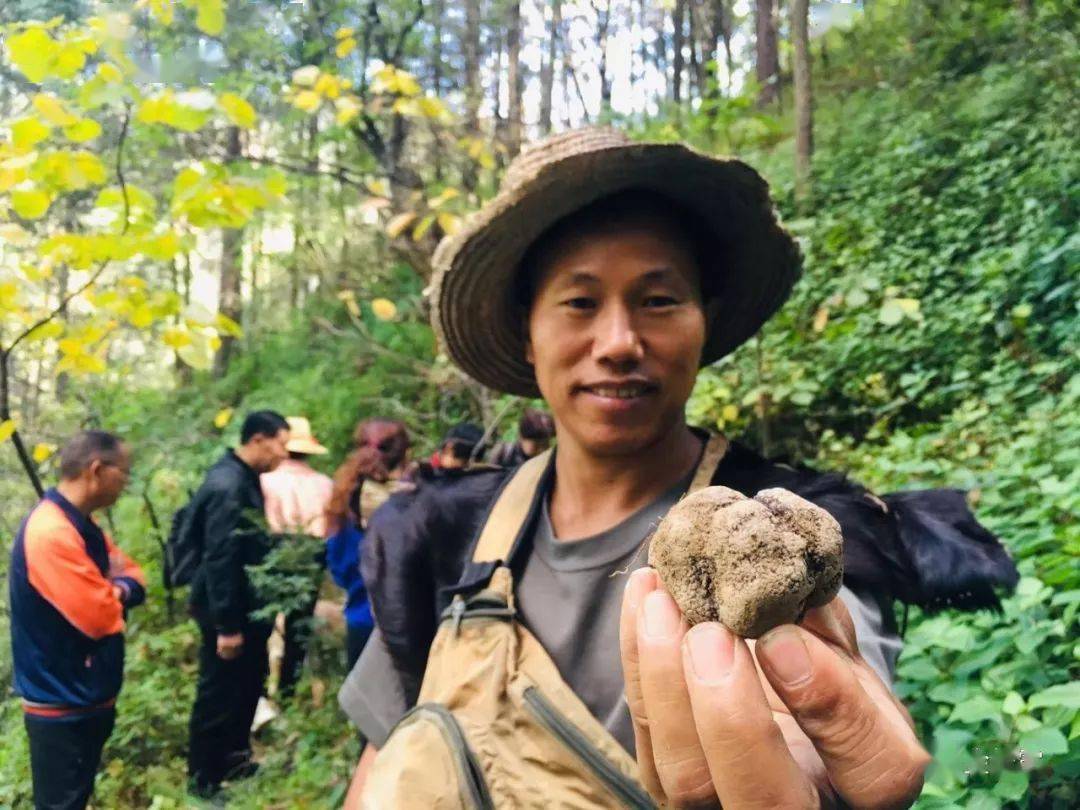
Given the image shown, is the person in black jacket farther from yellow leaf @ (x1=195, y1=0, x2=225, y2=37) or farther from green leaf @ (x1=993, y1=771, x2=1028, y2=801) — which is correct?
green leaf @ (x1=993, y1=771, x2=1028, y2=801)

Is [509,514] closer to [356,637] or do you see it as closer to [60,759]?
[356,637]

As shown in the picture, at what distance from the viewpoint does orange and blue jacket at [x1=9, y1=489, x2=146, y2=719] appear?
3428 mm

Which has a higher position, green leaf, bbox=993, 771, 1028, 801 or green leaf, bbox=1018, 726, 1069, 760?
green leaf, bbox=1018, 726, 1069, 760

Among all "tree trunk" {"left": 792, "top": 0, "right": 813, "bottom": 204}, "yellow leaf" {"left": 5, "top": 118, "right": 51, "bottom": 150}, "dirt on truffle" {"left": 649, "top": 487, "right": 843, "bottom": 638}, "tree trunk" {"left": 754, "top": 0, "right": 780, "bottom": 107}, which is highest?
"tree trunk" {"left": 754, "top": 0, "right": 780, "bottom": 107}

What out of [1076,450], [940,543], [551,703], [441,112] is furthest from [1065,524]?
[441,112]

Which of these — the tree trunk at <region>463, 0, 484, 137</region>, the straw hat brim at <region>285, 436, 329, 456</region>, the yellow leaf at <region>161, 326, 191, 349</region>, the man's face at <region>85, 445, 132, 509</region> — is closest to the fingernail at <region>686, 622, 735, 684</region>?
the yellow leaf at <region>161, 326, 191, 349</region>

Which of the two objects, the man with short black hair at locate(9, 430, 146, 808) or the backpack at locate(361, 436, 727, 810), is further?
the man with short black hair at locate(9, 430, 146, 808)

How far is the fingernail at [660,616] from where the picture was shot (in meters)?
0.86

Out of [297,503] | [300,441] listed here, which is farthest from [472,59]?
[297,503]

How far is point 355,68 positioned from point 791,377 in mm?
4833

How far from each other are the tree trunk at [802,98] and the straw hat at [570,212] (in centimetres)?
684

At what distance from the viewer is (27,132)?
3006 mm

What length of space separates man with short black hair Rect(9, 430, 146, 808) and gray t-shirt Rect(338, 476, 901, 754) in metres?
2.59

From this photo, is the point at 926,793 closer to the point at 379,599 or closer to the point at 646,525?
the point at 646,525
